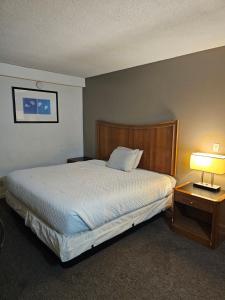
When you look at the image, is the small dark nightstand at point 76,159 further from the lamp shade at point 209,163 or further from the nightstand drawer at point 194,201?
the lamp shade at point 209,163

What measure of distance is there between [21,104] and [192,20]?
3.05 metres

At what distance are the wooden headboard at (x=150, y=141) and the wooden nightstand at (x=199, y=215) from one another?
525mm

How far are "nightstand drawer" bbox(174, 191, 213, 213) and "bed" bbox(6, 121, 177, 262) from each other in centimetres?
28

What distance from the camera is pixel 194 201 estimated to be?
94.7 inches

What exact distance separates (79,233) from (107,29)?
2.05 metres

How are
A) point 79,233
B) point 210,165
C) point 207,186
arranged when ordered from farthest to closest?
point 207,186 < point 210,165 < point 79,233

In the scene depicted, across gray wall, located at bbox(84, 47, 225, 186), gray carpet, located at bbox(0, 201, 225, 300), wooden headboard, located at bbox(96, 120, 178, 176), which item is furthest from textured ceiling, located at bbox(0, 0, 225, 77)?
gray carpet, located at bbox(0, 201, 225, 300)

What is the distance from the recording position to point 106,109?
13.4 ft

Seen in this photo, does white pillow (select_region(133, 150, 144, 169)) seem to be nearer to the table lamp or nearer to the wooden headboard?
the wooden headboard

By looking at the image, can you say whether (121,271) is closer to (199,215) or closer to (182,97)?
(199,215)

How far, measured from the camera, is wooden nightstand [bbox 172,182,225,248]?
2.28 meters

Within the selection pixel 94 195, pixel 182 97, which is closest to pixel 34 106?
pixel 94 195

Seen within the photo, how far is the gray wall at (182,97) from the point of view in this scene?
8.46 feet

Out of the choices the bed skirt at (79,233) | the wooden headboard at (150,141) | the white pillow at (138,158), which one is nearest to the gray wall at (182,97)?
the wooden headboard at (150,141)
